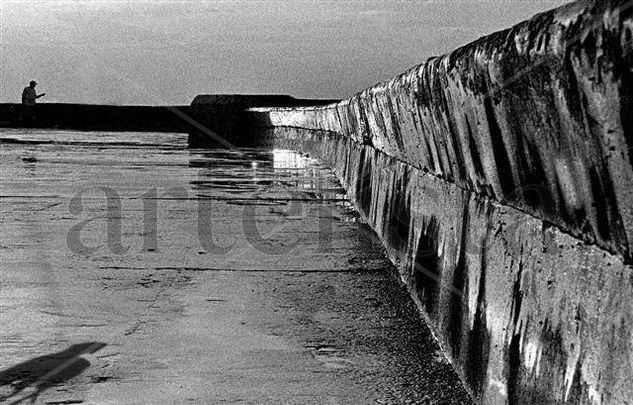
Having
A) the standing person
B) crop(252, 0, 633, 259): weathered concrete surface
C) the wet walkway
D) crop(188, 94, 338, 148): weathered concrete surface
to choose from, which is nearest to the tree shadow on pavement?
the wet walkway

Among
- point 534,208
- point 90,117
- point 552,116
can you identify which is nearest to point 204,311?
point 534,208

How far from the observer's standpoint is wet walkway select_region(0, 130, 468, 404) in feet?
8.64

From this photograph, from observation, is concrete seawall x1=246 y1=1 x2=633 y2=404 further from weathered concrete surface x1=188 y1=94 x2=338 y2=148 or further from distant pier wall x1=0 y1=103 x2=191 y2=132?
distant pier wall x1=0 y1=103 x2=191 y2=132

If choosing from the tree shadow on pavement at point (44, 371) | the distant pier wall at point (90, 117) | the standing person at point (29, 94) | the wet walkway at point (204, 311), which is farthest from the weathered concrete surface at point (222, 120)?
the tree shadow on pavement at point (44, 371)

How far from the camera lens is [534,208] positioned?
2184mm

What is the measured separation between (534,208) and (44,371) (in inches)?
52.8

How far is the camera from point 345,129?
9758 millimetres

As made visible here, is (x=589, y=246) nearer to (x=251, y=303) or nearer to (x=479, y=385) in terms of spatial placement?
(x=479, y=385)

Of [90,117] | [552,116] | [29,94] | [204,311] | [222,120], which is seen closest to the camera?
[552,116]

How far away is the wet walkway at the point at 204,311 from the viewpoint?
2.63 meters

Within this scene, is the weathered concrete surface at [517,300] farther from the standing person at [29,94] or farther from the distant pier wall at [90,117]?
the standing person at [29,94]

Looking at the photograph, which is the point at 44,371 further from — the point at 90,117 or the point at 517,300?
the point at 90,117

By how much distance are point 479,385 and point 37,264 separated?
8.38 feet

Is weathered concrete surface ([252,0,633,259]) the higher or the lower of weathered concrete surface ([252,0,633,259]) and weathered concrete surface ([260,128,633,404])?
the higher
